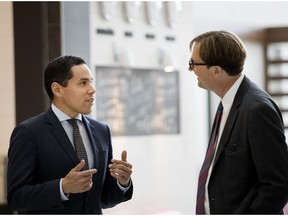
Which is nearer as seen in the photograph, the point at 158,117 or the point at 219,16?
the point at 158,117

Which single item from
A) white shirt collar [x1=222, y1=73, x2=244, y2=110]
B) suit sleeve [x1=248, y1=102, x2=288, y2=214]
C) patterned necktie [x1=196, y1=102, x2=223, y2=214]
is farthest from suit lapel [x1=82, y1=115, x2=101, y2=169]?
suit sleeve [x1=248, y1=102, x2=288, y2=214]

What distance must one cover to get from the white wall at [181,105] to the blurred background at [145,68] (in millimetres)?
13

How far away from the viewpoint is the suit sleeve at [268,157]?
219cm

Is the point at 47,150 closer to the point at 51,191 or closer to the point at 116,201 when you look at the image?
the point at 51,191

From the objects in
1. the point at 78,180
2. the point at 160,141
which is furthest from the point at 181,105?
the point at 78,180

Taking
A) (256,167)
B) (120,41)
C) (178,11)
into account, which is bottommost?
(256,167)

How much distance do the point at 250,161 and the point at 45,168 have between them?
0.87 metres

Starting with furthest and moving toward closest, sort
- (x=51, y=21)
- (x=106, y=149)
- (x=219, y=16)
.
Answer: (x=219, y=16) → (x=51, y=21) → (x=106, y=149)

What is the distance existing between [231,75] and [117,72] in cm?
412

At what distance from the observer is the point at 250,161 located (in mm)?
2271

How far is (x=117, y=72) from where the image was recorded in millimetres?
6477

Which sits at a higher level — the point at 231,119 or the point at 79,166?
the point at 231,119

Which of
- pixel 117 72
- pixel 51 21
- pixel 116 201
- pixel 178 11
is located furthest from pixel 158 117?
pixel 116 201

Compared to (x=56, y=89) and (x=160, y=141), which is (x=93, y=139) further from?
(x=160, y=141)
